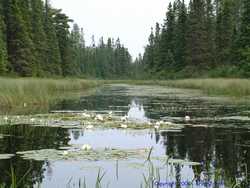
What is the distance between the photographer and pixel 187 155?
8.80m

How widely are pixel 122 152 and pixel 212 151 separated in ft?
6.21

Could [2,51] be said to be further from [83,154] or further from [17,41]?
[83,154]

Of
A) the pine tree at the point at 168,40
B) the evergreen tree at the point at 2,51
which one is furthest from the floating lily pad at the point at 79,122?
the pine tree at the point at 168,40

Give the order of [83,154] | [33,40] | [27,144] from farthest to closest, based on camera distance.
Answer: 1. [33,40]
2. [27,144]
3. [83,154]

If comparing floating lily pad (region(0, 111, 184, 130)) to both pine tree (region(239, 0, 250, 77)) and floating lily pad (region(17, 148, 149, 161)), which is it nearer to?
floating lily pad (region(17, 148, 149, 161))

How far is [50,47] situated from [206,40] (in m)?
18.6

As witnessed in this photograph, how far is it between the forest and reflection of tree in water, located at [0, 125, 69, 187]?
2258 centimetres

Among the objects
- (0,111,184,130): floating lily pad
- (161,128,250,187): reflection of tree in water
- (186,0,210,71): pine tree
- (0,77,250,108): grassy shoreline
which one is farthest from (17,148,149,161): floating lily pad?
(186,0,210,71): pine tree

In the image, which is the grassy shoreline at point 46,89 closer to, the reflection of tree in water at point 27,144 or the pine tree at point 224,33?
the reflection of tree in water at point 27,144

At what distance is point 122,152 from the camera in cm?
865

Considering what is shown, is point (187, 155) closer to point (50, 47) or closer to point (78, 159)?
point (78, 159)

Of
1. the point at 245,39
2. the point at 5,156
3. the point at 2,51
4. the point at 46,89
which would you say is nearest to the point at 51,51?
the point at 2,51

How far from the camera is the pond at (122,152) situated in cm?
684

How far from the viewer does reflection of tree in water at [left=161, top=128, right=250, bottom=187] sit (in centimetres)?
721
